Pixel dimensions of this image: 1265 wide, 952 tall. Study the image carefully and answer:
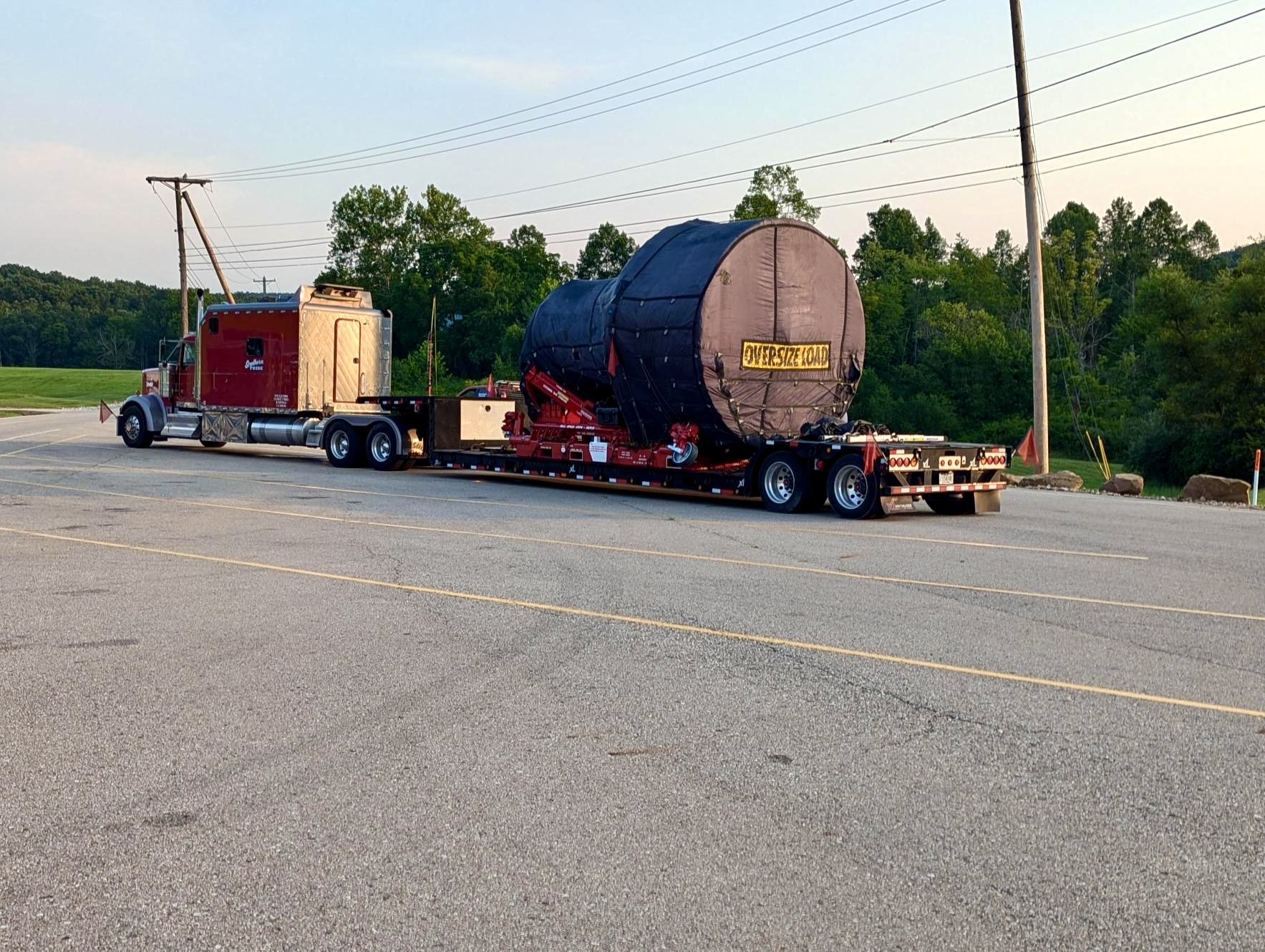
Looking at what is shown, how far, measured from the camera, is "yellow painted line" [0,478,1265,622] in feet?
31.4

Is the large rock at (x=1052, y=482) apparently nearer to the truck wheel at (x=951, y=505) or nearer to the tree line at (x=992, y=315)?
the truck wheel at (x=951, y=505)

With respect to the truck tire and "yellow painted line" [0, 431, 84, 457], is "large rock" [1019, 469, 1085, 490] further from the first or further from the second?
"yellow painted line" [0, 431, 84, 457]

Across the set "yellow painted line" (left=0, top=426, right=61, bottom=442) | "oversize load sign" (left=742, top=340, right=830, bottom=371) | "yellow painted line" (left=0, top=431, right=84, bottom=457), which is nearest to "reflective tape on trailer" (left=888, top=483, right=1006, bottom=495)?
"oversize load sign" (left=742, top=340, right=830, bottom=371)

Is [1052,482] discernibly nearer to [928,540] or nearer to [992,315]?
[928,540]

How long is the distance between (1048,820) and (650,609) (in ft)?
15.5

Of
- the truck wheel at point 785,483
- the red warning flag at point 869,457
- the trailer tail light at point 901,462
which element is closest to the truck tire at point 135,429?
the truck wheel at point 785,483

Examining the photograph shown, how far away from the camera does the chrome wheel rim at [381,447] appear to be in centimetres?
2373

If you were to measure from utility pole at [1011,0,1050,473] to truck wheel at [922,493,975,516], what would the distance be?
9.57 meters

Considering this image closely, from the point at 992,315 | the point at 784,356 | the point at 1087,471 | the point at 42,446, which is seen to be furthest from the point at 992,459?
the point at 992,315

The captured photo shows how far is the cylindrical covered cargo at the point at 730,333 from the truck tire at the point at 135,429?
48.2ft

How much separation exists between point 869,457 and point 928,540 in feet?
6.73

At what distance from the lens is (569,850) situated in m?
4.35

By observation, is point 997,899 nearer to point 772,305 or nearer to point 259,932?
point 259,932

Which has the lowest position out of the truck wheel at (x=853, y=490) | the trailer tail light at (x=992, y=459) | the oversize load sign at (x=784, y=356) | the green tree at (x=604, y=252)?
the truck wheel at (x=853, y=490)
